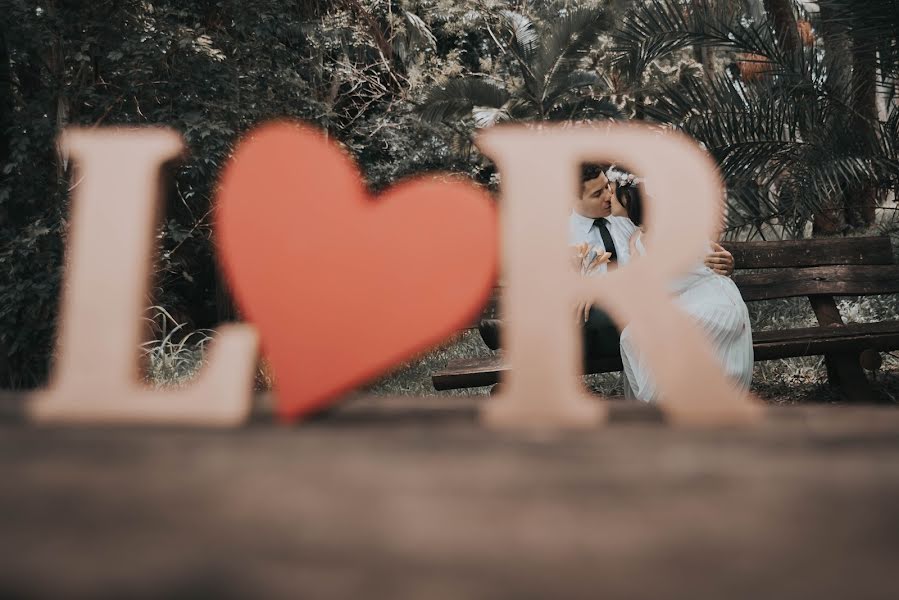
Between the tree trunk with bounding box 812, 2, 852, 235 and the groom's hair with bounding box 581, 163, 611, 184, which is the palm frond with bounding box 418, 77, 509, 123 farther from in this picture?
the groom's hair with bounding box 581, 163, 611, 184

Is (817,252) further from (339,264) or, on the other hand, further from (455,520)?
(455,520)

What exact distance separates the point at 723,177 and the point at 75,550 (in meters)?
4.09

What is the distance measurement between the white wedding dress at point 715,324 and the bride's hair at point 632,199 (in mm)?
350

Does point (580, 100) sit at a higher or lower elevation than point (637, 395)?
higher

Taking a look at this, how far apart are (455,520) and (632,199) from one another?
2892 millimetres

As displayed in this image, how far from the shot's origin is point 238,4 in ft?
20.3

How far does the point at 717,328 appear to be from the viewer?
10.3 ft

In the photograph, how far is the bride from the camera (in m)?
3.14

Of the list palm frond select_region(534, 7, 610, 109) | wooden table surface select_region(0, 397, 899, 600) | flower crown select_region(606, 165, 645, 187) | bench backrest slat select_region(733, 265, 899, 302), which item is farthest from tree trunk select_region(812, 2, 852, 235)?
palm frond select_region(534, 7, 610, 109)

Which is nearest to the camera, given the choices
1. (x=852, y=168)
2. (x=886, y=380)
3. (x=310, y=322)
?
(x=310, y=322)

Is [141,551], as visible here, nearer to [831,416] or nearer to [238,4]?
[831,416]

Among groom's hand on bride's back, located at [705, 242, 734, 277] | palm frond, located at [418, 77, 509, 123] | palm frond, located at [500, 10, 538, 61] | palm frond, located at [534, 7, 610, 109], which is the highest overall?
palm frond, located at [500, 10, 538, 61]

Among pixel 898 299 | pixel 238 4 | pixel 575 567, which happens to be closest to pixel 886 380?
pixel 898 299

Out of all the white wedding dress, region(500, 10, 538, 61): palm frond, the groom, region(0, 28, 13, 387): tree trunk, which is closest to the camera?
the white wedding dress
